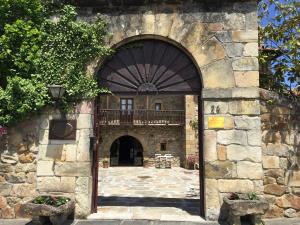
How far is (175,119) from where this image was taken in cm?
2075

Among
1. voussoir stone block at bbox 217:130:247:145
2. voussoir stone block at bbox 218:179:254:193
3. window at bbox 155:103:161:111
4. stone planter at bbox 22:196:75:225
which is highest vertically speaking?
window at bbox 155:103:161:111

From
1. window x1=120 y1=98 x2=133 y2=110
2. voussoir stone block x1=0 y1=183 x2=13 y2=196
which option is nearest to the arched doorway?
window x1=120 y1=98 x2=133 y2=110

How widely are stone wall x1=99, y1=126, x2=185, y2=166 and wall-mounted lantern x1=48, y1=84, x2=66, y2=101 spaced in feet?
51.2

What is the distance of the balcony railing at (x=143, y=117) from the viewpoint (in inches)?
816

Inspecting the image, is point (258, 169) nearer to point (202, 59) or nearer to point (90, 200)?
point (202, 59)

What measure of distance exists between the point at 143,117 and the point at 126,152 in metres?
4.54

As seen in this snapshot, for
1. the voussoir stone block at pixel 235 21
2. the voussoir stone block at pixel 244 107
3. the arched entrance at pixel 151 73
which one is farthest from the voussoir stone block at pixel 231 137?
the voussoir stone block at pixel 235 21

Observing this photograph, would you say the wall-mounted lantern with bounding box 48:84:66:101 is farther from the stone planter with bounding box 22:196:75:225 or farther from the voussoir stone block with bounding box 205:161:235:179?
the voussoir stone block with bounding box 205:161:235:179

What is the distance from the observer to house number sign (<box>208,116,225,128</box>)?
17.7 feet

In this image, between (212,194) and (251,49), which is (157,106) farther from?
(212,194)

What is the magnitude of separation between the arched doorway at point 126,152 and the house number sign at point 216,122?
16925 millimetres

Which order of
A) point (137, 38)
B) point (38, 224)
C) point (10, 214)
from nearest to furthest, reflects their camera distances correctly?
point (38, 224) → point (10, 214) → point (137, 38)

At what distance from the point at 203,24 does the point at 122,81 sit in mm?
1963

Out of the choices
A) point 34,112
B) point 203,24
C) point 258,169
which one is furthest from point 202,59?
point 34,112
